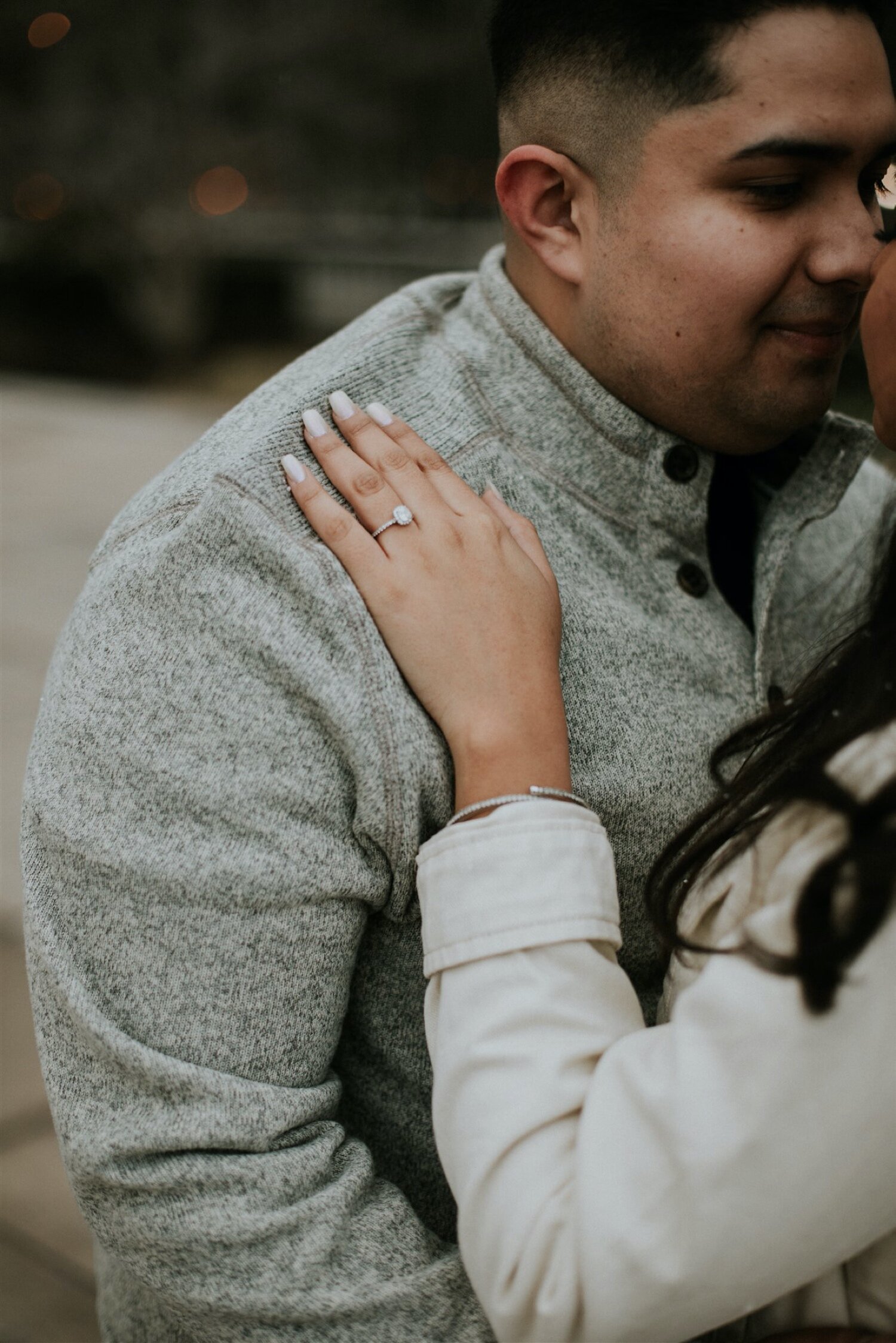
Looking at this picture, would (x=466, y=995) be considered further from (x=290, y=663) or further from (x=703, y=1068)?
(x=290, y=663)

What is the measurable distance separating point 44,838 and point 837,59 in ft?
4.08

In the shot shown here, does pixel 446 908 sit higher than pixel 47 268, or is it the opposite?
pixel 446 908

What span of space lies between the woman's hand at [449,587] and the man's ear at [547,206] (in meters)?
0.32

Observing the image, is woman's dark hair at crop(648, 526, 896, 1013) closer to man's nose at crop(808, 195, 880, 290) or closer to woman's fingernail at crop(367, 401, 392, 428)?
man's nose at crop(808, 195, 880, 290)

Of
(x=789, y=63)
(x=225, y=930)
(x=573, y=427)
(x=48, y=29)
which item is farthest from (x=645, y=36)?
(x=48, y=29)

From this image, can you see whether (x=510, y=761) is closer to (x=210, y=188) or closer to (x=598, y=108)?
(x=598, y=108)

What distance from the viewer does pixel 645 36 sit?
5.07 ft

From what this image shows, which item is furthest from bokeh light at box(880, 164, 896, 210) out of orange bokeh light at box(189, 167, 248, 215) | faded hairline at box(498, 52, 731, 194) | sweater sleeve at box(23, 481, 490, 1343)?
orange bokeh light at box(189, 167, 248, 215)

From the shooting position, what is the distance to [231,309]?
17.2 meters

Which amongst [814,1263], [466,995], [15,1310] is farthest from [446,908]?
[15,1310]

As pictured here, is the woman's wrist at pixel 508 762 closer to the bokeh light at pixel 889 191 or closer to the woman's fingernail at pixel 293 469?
the woman's fingernail at pixel 293 469

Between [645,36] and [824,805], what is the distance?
3.11ft

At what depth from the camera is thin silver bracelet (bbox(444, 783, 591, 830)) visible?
135cm

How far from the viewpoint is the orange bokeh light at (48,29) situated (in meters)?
15.0
